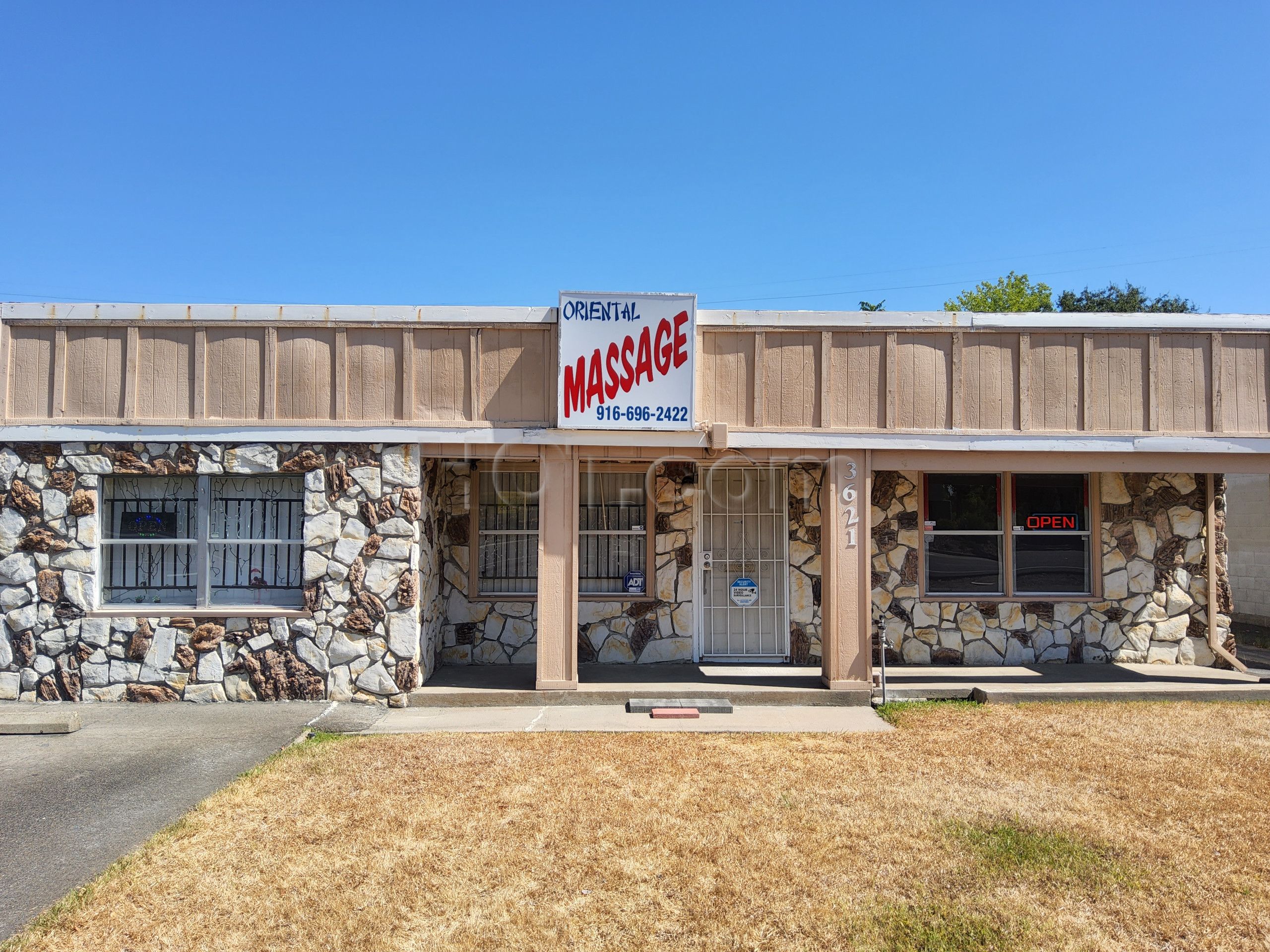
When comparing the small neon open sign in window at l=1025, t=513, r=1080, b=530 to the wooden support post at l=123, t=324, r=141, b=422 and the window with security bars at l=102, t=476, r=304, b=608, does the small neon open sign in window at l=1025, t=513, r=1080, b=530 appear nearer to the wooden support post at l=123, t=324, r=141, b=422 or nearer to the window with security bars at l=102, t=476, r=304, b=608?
A: the window with security bars at l=102, t=476, r=304, b=608

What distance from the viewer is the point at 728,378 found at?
9.40 meters

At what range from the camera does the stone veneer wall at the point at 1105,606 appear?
1087cm

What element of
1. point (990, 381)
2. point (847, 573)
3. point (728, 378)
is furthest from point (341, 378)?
point (990, 381)

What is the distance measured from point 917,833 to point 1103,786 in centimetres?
195

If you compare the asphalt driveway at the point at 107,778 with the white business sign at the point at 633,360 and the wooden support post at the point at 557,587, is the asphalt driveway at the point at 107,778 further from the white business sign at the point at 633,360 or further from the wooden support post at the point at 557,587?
the white business sign at the point at 633,360

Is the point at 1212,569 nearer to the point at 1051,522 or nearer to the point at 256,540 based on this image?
the point at 1051,522

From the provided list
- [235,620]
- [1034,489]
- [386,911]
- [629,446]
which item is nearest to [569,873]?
[386,911]

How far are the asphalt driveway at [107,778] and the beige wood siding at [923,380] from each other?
7088 millimetres

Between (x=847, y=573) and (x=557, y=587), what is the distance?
3216 millimetres

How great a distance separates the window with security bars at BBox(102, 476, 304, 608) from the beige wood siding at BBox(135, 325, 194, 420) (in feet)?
2.57

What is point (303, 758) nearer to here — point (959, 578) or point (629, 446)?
point (629, 446)

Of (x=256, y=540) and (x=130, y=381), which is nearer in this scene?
(x=130, y=381)

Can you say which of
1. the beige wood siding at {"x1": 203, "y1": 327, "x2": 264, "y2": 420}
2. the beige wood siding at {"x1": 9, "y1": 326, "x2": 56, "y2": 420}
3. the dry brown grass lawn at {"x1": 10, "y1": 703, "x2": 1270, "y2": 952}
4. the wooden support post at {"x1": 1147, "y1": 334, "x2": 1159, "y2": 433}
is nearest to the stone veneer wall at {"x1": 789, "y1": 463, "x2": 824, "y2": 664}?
the dry brown grass lawn at {"x1": 10, "y1": 703, "x2": 1270, "y2": 952}

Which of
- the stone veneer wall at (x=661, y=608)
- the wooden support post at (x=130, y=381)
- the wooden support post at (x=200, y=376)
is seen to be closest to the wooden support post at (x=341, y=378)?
the wooden support post at (x=200, y=376)
